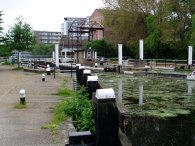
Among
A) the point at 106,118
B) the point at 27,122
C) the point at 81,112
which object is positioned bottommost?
the point at 27,122

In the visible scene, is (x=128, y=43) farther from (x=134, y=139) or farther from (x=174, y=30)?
(x=134, y=139)

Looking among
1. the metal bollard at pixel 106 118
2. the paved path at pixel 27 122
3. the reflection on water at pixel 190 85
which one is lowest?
the reflection on water at pixel 190 85

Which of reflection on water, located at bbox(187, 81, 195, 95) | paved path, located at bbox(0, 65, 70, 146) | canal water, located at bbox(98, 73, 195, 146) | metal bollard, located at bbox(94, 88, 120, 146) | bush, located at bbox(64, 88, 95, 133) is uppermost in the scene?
metal bollard, located at bbox(94, 88, 120, 146)

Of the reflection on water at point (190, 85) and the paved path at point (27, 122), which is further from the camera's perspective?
the reflection on water at point (190, 85)

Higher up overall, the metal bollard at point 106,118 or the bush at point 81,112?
the metal bollard at point 106,118

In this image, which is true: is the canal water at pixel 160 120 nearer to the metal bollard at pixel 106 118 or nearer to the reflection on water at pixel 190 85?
the metal bollard at pixel 106 118

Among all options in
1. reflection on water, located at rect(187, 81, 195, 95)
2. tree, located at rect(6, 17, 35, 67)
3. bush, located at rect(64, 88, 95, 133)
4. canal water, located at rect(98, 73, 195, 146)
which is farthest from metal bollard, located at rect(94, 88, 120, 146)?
tree, located at rect(6, 17, 35, 67)

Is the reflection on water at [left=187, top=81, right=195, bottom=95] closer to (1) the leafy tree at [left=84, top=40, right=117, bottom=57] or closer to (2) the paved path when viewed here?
(2) the paved path

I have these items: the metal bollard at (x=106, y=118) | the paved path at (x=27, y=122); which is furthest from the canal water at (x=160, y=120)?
the metal bollard at (x=106, y=118)

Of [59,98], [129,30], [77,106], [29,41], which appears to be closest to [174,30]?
[129,30]

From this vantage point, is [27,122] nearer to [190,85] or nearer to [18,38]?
[190,85]

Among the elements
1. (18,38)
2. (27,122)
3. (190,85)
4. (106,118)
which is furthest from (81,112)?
(18,38)

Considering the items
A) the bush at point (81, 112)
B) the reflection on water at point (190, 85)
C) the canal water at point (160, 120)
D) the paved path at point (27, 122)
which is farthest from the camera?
the reflection on water at point (190, 85)

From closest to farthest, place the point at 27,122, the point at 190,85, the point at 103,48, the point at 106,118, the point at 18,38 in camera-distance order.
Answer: the point at 106,118
the point at 27,122
the point at 190,85
the point at 18,38
the point at 103,48
